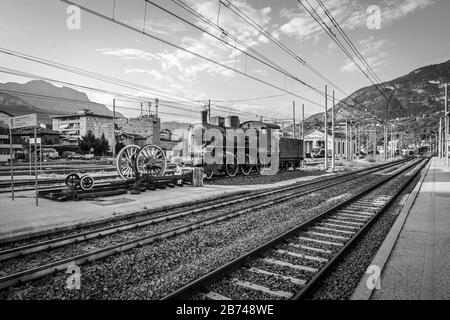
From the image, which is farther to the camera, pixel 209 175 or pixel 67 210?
pixel 209 175

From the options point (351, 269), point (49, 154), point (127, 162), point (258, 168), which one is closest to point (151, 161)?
point (127, 162)

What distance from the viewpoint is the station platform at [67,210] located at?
714 centimetres

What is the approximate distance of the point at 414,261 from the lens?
4.95m

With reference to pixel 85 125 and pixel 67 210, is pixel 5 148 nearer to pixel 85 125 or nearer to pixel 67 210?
pixel 85 125

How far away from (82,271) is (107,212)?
4181mm

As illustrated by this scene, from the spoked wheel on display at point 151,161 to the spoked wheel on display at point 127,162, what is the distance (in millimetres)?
289

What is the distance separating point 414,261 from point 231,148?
49.4ft

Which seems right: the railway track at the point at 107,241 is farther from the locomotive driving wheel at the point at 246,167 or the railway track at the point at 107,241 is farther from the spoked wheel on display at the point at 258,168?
the spoked wheel on display at the point at 258,168

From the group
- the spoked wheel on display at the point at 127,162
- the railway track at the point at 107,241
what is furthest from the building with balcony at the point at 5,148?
the railway track at the point at 107,241

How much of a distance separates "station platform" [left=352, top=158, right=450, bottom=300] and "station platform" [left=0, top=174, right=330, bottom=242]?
650cm

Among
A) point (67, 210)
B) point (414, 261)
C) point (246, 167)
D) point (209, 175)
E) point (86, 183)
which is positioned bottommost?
point (414, 261)

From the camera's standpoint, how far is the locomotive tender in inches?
695
